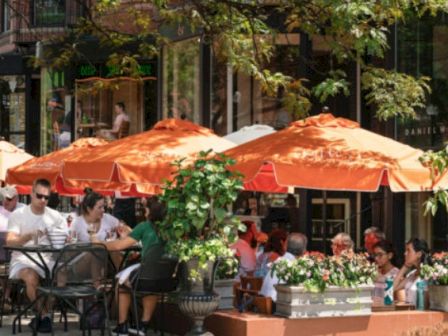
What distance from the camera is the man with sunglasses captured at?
1117cm

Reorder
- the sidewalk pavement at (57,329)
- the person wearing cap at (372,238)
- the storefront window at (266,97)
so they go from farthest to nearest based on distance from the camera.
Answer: the storefront window at (266,97) < the person wearing cap at (372,238) < the sidewalk pavement at (57,329)

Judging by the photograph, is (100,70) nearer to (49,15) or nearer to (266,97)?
(49,15)

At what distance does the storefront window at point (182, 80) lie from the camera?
2105 centimetres

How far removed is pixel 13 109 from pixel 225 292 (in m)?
19.7

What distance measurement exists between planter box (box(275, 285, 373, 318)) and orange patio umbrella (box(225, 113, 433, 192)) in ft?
3.37

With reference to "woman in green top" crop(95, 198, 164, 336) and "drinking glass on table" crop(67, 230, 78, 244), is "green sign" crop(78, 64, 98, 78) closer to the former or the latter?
"drinking glass on table" crop(67, 230, 78, 244)

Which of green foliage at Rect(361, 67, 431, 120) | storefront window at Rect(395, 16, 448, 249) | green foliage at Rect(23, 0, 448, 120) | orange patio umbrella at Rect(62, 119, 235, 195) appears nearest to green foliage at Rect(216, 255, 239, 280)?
orange patio umbrella at Rect(62, 119, 235, 195)

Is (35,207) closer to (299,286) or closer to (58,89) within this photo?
(299,286)

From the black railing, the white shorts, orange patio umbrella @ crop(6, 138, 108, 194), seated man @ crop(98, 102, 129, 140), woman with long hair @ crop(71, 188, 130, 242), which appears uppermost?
the black railing

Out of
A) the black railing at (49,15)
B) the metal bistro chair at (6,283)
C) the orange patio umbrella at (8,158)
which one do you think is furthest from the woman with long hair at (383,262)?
the black railing at (49,15)

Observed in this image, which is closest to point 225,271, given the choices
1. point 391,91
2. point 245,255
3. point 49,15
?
point 245,255

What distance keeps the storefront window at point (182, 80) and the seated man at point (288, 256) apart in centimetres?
980

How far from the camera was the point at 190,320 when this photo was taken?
413 inches

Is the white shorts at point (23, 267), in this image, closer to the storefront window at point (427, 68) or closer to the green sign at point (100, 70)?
the storefront window at point (427, 68)
